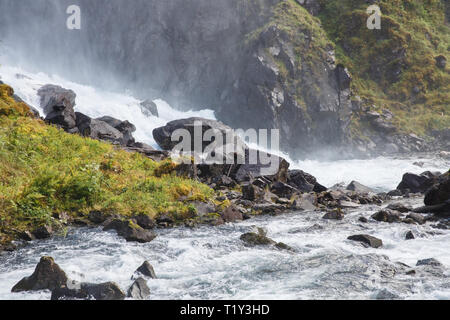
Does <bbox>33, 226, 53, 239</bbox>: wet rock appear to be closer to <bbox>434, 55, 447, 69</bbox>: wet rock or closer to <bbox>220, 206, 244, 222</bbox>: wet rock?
<bbox>220, 206, 244, 222</bbox>: wet rock

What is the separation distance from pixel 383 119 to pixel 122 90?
40.8 meters

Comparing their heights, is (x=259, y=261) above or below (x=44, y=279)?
below

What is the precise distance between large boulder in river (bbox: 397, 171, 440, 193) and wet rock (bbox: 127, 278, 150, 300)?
69.5ft

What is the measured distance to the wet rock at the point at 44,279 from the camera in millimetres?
7277

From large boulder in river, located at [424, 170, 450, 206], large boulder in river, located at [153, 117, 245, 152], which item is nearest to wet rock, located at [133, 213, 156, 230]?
large boulder in river, located at [424, 170, 450, 206]

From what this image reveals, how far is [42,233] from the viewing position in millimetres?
10789

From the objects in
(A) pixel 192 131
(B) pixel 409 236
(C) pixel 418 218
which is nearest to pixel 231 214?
(B) pixel 409 236

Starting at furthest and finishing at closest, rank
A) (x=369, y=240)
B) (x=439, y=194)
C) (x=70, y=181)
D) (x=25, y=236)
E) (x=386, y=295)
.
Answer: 1. (x=439, y=194)
2. (x=70, y=181)
3. (x=369, y=240)
4. (x=25, y=236)
5. (x=386, y=295)

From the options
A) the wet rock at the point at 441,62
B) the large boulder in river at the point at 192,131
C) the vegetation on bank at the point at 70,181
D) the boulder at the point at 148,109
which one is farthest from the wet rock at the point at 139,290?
the wet rock at the point at 441,62

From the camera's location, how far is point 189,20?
2402 inches

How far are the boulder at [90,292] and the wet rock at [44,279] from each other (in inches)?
7.6

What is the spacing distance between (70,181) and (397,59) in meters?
Result: 58.8

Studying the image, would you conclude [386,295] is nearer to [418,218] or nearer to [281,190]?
[418,218]
